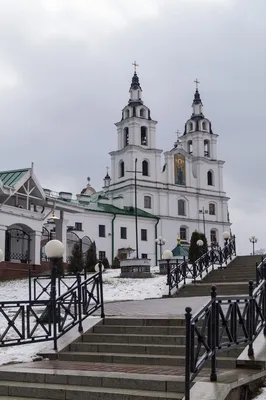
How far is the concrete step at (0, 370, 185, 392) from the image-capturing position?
6730 mm

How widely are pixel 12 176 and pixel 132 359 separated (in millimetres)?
26719

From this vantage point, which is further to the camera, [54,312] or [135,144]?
[135,144]

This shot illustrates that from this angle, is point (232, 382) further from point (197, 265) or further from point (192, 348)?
point (197, 265)

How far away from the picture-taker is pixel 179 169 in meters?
68.4

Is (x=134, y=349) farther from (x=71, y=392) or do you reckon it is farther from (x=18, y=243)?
(x=18, y=243)

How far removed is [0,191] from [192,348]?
2622cm

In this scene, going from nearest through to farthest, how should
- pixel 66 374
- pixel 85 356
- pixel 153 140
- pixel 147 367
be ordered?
pixel 66 374 < pixel 147 367 < pixel 85 356 < pixel 153 140

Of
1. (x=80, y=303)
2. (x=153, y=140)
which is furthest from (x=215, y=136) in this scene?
(x=80, y=303)

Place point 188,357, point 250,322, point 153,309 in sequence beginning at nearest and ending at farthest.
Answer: point 188,357, point 250,322, point 153,309

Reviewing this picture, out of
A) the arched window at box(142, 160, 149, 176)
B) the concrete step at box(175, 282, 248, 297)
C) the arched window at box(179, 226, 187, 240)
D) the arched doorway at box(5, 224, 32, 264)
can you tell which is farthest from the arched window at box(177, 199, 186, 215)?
the concrete step at box(175, 282, 248, 297)

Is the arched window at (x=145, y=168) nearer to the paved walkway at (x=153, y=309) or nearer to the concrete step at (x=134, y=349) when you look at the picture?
the paved walkway at (x=153, y=309)

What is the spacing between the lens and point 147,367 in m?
7.99

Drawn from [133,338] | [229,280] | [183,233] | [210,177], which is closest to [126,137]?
[210,177]

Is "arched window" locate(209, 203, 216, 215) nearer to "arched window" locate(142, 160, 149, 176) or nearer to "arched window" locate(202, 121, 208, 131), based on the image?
"arched window" locate(142, 160, 149, 176)
